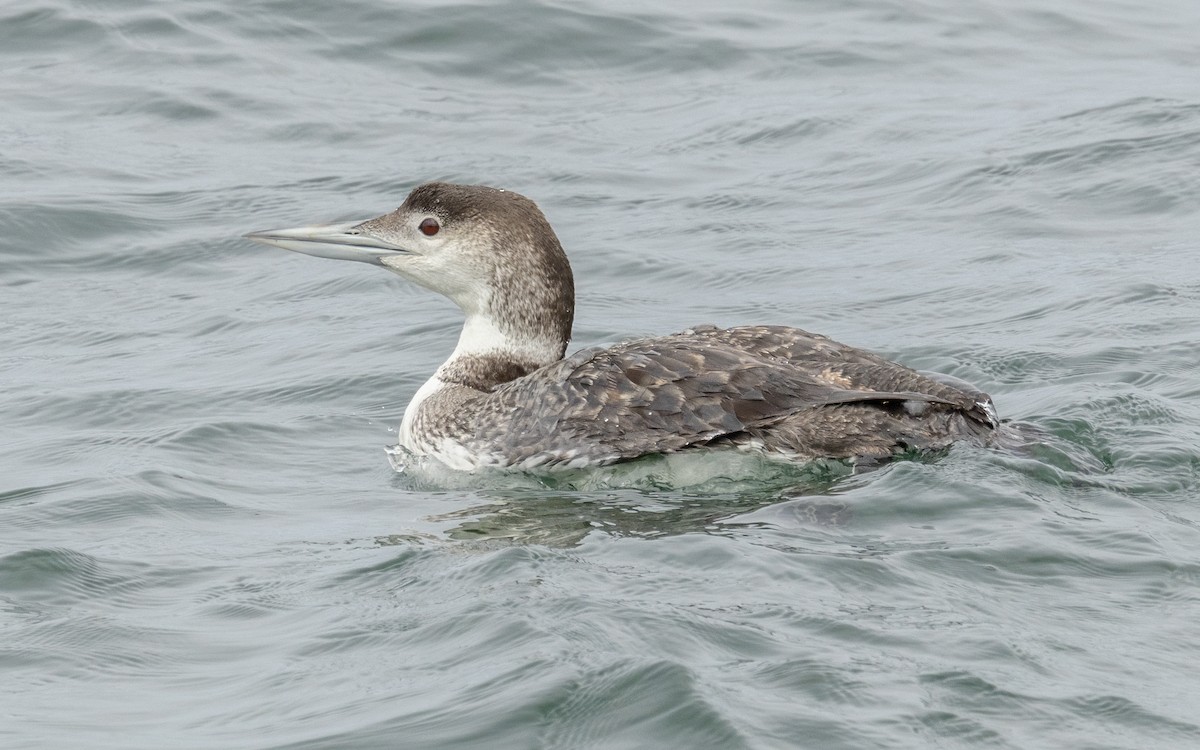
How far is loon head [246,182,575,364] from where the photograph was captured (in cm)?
749

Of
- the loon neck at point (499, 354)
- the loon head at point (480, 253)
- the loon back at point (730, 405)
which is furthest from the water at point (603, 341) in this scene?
the loon head at point (480, 253)

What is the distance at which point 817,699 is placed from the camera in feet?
15.4

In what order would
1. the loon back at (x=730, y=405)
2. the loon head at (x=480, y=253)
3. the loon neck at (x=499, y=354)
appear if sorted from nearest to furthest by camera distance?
the loon back at (x=730, y=405)
the loon head at (x=480, y=253)
the loon neck at (x=499, y=354)

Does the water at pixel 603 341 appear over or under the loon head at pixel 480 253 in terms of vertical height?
under

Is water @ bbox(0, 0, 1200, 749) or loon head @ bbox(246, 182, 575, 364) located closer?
water @ bbox(0, 0, 1200, 749)

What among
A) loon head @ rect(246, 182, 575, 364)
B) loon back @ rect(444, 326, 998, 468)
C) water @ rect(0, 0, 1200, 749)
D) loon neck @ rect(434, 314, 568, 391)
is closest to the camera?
water @ rect(0, 0, 1200, 749)

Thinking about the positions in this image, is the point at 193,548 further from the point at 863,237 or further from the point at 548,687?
the point at 863,237

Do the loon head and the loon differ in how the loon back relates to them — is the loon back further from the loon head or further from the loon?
the loon head

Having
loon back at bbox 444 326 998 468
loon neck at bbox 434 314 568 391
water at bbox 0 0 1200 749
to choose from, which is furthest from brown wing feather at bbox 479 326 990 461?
loon neck at bbox 434 314 568 391

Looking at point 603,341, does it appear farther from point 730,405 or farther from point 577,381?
point 730,405

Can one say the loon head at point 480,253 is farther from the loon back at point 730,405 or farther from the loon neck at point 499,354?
the loon back at point 730,405

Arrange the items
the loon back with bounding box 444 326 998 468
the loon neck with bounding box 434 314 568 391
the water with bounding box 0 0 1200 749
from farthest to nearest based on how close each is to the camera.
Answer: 1. the loon neck with bounding box 434 314 568 391
2. the loon back with bounding box 444 326 998 468
3. the water with bounding box 0 0 1200 749

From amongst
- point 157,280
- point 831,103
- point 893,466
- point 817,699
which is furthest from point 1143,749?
point 831,103

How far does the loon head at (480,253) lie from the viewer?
7488mm
